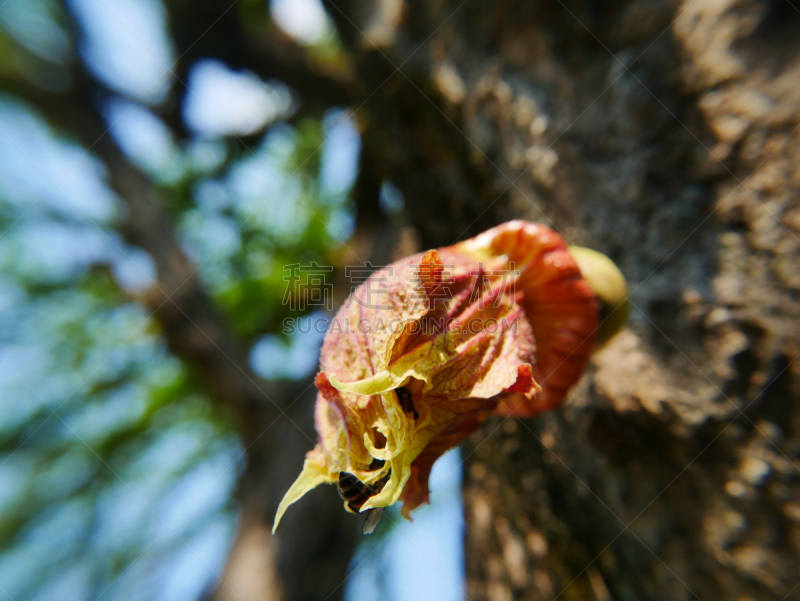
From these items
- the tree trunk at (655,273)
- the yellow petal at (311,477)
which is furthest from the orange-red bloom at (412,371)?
the tree trunk at (655,273)

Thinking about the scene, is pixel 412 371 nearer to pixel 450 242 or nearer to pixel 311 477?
pixel 311 477

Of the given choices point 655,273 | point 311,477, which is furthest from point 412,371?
point 655,273

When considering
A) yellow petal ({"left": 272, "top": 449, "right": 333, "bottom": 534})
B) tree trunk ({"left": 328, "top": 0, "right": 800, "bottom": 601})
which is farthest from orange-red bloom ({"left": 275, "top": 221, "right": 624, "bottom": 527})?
tree trunk ({"left": 328, "top": 0, "right": 800, "bottom": 601})

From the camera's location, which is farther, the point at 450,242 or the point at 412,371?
the point at 450,242

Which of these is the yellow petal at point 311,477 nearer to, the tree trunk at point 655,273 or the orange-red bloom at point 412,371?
the orange-red bloom at point 412,371

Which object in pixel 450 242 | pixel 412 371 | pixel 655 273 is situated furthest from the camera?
pixel 450 242

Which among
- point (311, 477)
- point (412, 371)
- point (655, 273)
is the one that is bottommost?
point (311, 477)
